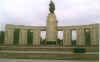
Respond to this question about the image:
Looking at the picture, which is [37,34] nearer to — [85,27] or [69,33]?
[69,33]

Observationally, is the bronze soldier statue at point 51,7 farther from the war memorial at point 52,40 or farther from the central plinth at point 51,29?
the central plinth at point 51,29

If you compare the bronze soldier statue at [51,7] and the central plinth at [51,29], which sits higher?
the bronze soldier statue at [51,7]

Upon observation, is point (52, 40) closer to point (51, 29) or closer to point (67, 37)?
point (51, 29)

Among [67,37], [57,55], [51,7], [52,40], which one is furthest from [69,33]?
[57,55]

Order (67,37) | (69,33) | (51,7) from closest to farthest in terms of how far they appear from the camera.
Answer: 1. (51,7)
2. (69,33)
3. (67,37)

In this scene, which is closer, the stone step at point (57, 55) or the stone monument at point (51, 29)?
the stone step at point (57, 55)

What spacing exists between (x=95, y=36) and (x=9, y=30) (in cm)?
1550

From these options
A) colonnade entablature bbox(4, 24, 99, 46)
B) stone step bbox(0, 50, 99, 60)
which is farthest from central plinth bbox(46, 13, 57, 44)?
stone step bbox(0, 50, 99, 60)

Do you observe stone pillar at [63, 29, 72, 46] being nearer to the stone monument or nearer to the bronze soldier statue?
the stone monument

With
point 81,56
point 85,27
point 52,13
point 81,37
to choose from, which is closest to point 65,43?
point 81,37

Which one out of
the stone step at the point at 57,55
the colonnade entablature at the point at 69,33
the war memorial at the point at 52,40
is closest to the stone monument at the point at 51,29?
the war memorial at the point at 52,40

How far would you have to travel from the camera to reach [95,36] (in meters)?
22.1

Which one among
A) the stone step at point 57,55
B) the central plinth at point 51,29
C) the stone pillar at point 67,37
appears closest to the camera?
the stone step at point 57,55

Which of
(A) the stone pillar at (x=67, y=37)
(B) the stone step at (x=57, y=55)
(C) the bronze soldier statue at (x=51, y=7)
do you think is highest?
(C) the bronze soldier statue at (x=51, y=7)
